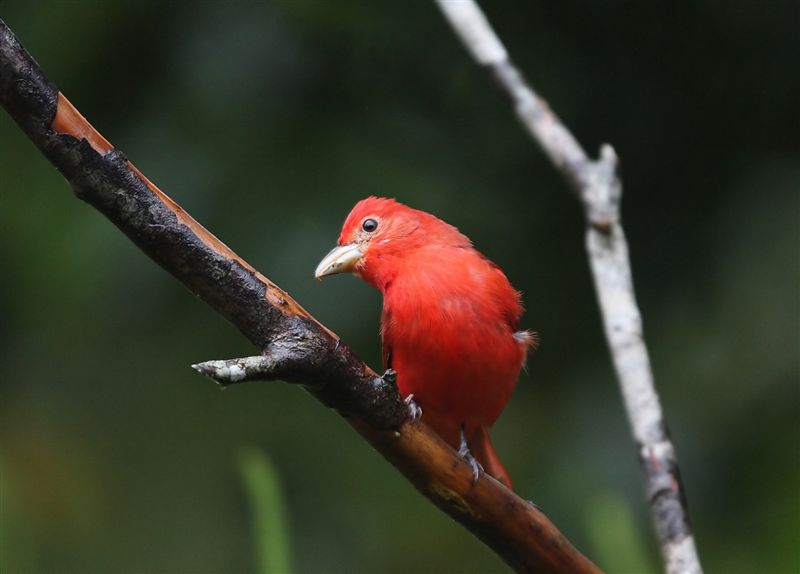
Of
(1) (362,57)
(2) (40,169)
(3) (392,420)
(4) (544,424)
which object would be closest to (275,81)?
(1) (362,57)

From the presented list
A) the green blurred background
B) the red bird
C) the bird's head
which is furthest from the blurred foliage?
the green blurred background

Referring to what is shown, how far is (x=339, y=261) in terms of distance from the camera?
360cm

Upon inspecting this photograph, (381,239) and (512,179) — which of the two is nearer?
(381,239)

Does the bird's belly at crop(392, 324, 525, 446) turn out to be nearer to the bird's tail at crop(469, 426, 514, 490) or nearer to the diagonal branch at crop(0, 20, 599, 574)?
the bird's tail at crop(469, 426, 514, 490)

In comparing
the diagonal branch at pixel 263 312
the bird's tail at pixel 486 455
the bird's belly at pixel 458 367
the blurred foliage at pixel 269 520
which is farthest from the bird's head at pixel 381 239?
the blurred foliage at pixel 269 520

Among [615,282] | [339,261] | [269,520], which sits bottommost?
[269,520]

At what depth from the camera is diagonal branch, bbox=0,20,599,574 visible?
6.68 feet

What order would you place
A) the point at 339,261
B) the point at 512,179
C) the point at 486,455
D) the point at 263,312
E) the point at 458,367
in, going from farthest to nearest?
the point at 512,179 → the point at 339,261 → the point at 486,455 → the point at 458,367 → the point at 263,312

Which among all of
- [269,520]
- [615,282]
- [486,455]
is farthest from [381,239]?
[269,520]

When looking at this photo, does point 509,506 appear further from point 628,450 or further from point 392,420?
point 628,450

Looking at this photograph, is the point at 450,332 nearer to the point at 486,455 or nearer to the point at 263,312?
the point at 486,455

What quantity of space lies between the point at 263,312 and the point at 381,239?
1.46 meters

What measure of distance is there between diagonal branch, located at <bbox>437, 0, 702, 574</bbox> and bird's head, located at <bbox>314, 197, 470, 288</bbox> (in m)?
0.55

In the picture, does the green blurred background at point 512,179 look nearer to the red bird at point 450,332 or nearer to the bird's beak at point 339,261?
the bird's beak at point 339,261
